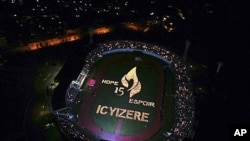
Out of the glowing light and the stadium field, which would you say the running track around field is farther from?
the glowing light

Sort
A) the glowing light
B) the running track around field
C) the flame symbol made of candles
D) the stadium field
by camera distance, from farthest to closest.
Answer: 1. the glowing light
2. the flame symbol made of candles
3. the stadium field
4. the running track around field

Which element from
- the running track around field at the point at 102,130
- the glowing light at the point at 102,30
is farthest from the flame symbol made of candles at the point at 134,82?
the glowing light at the point at 102,30

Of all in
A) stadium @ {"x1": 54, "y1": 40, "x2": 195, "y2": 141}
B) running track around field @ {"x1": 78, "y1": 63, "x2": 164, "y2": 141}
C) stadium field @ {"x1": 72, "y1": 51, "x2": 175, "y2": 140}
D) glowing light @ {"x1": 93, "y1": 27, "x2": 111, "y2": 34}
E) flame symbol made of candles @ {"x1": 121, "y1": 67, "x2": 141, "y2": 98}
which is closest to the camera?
running track around field @ {"x1": 78, "y1": 63, "x2": 164, "y2": 141}

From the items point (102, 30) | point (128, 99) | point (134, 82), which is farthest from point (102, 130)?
point (102, 30)

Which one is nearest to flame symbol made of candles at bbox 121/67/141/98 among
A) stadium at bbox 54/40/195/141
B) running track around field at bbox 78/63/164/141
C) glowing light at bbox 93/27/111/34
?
stadium at bbox 54/40/195/141

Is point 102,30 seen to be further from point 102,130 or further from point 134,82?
point 102,130

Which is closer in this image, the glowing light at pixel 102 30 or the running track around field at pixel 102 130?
the running track around field at pixel 102 130

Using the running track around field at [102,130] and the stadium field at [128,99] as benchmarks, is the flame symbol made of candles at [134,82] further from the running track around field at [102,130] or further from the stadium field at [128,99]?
the running track around field at [102,130]
